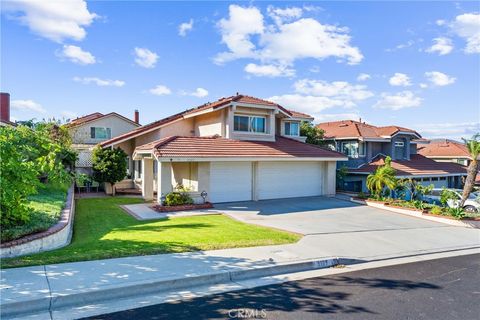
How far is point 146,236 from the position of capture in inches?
402

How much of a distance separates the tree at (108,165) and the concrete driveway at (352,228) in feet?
25.6

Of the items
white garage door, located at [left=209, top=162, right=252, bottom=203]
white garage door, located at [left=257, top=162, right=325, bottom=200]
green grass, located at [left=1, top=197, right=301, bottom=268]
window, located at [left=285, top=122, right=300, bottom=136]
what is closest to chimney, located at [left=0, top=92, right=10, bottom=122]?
green grass, located at [left=1, top=197, right=301, bottom=268]

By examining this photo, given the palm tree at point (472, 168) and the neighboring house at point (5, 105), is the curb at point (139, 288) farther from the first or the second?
the neighboring house at point (5, 105)

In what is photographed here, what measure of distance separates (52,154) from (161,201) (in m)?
8.28

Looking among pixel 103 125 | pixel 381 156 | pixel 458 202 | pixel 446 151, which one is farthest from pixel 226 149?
pixel 446 151

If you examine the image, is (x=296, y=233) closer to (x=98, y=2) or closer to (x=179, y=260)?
(x=179, y=260)

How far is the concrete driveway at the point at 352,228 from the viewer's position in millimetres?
9953

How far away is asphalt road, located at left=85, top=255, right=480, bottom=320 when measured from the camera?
18.0 ft

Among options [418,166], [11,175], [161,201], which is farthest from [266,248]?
[418,166]

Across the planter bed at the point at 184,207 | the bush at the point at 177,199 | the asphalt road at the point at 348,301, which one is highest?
the bush at the point at 177,199

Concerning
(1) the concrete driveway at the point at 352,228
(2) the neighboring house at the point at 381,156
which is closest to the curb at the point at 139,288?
(1) the concrete driveway at the point at 352,228

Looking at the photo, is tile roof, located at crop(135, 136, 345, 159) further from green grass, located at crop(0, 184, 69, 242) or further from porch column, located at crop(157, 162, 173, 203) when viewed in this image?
green grass, located at crop(0, 184, 69, 242)

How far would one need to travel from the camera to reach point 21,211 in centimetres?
848

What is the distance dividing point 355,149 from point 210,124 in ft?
45.5
